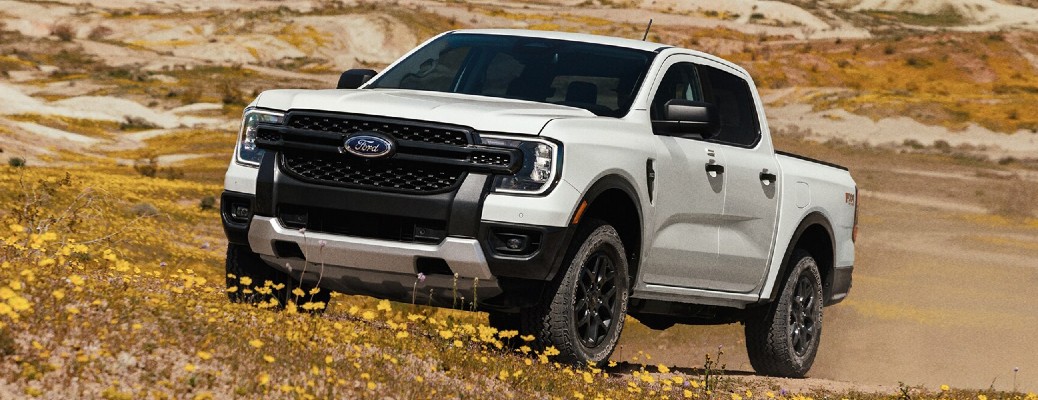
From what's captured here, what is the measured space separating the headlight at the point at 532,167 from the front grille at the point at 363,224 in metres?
0.37

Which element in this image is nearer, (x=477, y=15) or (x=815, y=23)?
(x=477, y=15)

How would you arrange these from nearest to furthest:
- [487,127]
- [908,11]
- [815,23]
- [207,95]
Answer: [487,127] → [207,95] → [815,23] → [908,11]

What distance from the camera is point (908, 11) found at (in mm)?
137750

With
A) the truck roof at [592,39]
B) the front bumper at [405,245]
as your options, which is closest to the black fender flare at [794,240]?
the truck roof at [592,39]

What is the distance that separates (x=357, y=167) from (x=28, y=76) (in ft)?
229

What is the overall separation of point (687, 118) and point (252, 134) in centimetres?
238

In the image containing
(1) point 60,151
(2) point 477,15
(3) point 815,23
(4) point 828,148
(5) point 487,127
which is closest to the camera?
(5) point 487,127

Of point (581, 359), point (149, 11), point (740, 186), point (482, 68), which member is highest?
point (482, 68)

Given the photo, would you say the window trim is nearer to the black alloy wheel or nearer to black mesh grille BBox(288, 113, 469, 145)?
the black alloy wheel

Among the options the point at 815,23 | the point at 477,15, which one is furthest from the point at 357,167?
the point at 815,23

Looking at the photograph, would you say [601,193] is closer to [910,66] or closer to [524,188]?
[524,188]

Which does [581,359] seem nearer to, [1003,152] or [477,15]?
[1003,152]

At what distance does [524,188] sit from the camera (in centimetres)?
690

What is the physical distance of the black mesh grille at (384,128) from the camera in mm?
6930
